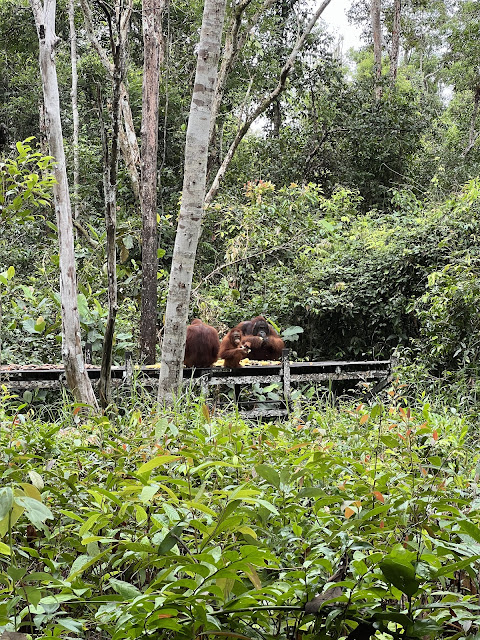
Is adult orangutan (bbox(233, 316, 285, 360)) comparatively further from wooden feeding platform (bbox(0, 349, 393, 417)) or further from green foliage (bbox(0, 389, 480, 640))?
green foliage (bbox(0, 389, 480, 640))

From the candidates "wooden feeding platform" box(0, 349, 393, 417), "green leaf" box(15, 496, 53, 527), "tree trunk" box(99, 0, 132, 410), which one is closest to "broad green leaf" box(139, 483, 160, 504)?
"green leaf" box(15, 496, 53, 527)

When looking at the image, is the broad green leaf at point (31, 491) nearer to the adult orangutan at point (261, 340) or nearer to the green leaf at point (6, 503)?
the green leaf at point (6, 503)

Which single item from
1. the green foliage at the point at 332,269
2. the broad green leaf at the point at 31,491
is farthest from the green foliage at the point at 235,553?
the green foliage at the point at 332,269

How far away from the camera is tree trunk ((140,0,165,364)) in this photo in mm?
7230

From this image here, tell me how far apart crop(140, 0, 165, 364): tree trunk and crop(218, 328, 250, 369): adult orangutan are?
109cm

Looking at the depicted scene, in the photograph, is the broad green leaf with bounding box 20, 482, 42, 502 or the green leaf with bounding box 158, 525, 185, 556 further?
the broad green leaf with bounding box 20, 482, 42, 502

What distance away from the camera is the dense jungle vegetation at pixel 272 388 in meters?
0.88

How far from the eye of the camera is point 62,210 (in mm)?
4215

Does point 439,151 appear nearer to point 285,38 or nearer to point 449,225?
point 285,38

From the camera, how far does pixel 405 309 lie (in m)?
7.88

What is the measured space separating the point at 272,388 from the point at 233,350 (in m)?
1.27

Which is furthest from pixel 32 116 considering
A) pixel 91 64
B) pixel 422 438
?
pixel 422 438

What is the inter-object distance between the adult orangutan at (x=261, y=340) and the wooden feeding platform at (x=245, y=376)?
1.09ft

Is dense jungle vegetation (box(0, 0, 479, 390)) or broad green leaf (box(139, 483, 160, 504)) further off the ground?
dense jungle vegetation (box(0, 0, 479, 390))
